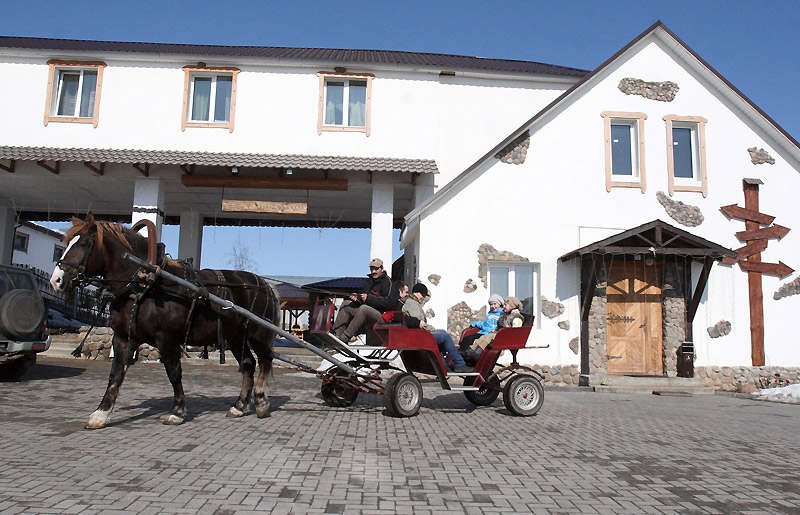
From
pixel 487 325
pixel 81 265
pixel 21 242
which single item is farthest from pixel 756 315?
pixel 21 242

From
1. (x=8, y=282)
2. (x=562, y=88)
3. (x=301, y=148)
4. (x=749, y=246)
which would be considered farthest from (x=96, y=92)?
(x=749, y=246)

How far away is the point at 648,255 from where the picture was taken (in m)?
12.4

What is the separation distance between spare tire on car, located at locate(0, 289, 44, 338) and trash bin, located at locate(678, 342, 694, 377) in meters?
12.6

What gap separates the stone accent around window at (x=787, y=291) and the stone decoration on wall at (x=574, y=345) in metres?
4.61

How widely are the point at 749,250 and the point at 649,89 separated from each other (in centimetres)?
433

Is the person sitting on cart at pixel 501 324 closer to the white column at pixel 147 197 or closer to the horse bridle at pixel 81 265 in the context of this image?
the horse bridle at pixel 81 265

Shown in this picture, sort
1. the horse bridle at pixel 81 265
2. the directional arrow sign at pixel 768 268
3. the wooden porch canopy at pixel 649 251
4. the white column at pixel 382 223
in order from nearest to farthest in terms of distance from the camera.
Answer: the horse bridle at pixel 81 265, the wooden porch canopy at pixel 649 251, the directional arrow sign at pixel 768 268, the white column at pixel 382 223

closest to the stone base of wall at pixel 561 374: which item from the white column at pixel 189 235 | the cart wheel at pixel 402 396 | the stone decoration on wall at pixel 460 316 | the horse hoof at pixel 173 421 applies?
the stone decoration on wall at pixel 460 316

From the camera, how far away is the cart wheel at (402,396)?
24.4ft

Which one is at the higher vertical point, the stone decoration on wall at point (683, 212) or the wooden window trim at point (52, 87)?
the wooden window trim at point (52, 87)

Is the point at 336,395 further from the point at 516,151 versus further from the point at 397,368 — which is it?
the point at 516,151

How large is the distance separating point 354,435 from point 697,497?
11.3 feet

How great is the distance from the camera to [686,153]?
13281 millimetres

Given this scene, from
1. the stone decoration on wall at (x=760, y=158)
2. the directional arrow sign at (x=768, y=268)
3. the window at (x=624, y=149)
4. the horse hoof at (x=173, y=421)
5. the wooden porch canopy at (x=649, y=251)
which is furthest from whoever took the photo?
the stone decoration on wall at (x=760, y=158)
